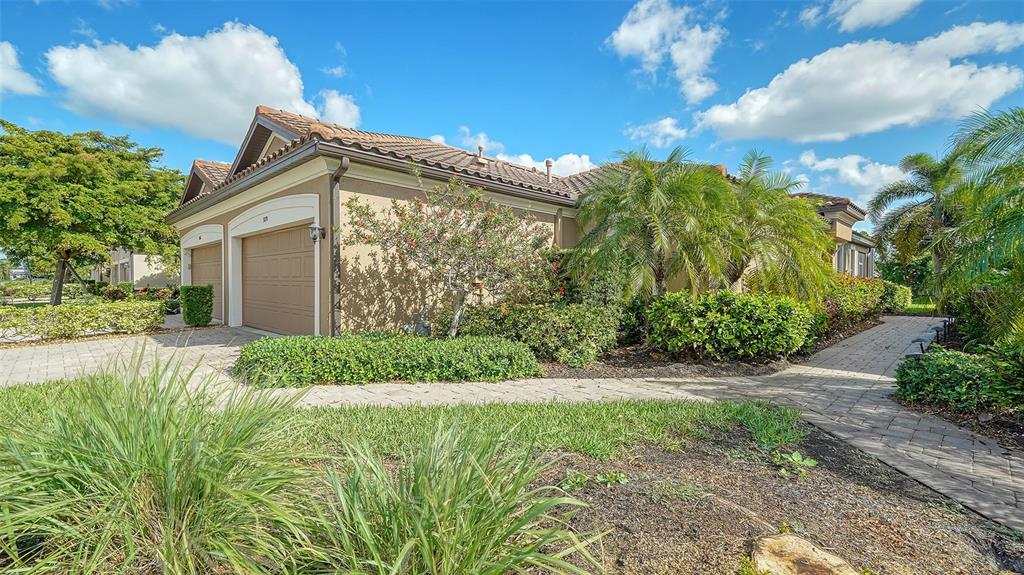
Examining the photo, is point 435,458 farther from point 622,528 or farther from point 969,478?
point 969,478

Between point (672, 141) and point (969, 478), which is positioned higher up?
point (672, 141)

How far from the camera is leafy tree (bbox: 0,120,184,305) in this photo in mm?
13828

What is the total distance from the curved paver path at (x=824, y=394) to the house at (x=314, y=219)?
1.83 meters

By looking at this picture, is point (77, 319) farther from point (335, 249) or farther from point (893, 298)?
point (893, 298)

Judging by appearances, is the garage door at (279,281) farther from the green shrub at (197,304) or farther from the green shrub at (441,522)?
the green shrub at (441,522)

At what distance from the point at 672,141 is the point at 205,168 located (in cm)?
1477

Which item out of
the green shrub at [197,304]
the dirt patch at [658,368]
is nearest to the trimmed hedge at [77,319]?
the green shrub at [197,304]

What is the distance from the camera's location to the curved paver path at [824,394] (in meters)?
3.50

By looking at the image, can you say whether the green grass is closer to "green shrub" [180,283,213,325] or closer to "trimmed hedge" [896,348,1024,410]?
"trimmed hedge" [896,348,1024,410]

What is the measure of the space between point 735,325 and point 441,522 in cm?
734

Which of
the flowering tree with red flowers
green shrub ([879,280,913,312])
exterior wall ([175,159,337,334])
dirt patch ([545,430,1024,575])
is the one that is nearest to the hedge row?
dirt patch ([545,430,1024,575])

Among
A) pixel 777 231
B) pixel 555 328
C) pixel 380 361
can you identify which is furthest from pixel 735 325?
pixel 380 361

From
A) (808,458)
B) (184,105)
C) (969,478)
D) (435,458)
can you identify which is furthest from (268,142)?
(969,478)

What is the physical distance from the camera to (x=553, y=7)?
937 cm
